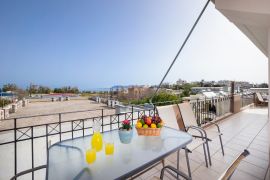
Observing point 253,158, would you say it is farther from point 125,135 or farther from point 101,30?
point 101,30

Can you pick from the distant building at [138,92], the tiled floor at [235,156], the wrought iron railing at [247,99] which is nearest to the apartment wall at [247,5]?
the tiled floor at [235,156]

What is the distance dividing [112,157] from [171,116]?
1416 millimetres

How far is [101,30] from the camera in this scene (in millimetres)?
12758

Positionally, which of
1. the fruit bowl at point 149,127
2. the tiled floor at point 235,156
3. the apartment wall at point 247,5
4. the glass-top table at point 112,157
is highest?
the apartment wall at point 247,5

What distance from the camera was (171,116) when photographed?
2.28 metres

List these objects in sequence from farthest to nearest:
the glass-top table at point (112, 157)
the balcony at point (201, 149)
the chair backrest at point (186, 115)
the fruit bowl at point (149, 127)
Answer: the chair backrest at point (186, 115)
the balcony at point (201, 149)
the fruit bowl at point (149, 127)
the glass-top table at point (112, 157)

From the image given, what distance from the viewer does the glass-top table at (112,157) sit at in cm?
87

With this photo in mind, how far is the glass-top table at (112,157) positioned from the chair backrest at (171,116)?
634 millimetres

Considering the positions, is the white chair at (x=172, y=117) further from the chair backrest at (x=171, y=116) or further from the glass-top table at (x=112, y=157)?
the glass-top table at (x=112, y=157)

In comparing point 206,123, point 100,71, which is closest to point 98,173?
point 206,123

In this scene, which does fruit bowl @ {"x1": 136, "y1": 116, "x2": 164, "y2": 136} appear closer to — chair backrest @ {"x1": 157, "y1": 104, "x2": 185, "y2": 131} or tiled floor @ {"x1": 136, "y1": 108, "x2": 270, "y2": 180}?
chair backrest @ {"x1": 157, "y1": 104, "x2": 185, "y2": 131}

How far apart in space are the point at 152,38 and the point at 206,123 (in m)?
7.17

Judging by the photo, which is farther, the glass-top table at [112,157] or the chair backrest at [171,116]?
the chair backrest at [171,116]

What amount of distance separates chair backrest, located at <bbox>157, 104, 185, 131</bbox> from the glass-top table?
0.63 meters
